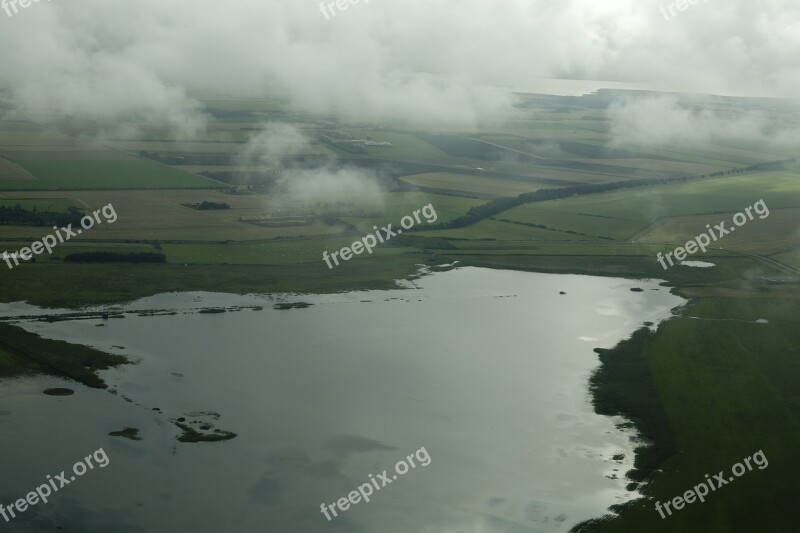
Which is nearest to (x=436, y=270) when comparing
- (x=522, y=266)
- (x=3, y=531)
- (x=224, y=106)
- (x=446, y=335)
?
(x=522, y=266)

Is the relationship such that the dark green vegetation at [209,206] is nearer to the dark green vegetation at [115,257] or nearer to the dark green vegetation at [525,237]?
the dark green vegetation at [525,237]

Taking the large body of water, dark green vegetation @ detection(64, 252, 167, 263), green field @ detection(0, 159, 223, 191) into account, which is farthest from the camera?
green field @ detection(0, 159, 223, 191)

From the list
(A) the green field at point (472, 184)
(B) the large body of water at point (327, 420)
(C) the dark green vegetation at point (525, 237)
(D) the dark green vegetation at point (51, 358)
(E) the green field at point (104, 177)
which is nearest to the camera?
(B) the large body of water at point (327, 420)

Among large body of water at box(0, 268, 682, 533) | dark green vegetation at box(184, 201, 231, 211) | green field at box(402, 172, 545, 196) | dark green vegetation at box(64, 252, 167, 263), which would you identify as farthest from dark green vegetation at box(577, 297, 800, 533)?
dark green vegetation at box(184, 201, 231, 211)

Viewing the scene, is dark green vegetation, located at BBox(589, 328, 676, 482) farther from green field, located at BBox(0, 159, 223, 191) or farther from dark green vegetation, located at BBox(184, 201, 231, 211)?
green field, located at BBox(0, 159, 223, 191)

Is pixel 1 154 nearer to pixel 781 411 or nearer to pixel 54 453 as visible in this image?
pixel 54 453

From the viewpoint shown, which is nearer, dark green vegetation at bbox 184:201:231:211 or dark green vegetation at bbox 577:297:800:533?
dark green vegetation at bbox 577:297:800:533

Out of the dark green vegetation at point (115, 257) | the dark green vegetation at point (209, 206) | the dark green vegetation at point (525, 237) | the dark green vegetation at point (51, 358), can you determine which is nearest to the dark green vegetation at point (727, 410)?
the dark green vegetation at point (525, 237)
